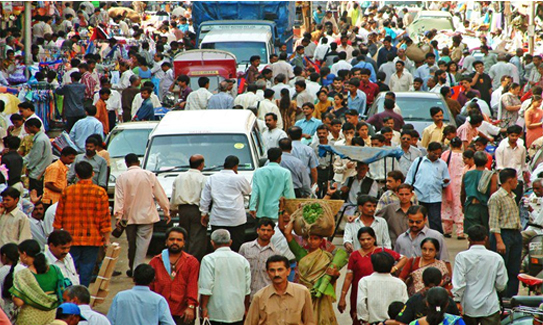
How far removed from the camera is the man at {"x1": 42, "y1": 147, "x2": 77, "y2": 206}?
12.1 m

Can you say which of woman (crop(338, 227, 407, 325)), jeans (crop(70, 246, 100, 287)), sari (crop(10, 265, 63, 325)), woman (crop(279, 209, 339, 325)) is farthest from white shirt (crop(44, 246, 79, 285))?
woman (crop(338, 227, 407, 325))

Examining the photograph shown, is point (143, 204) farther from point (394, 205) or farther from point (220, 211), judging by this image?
point (394, 205)

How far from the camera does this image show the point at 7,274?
26.6ft

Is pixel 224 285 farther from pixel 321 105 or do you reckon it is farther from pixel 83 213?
pixel 321 105

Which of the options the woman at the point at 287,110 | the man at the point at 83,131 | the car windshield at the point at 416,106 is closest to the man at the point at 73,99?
the man at the point at 83,131

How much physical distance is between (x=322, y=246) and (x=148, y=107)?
9.75 meters

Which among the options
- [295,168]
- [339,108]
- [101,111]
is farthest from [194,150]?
[101,111]

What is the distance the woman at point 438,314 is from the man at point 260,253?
2.18m

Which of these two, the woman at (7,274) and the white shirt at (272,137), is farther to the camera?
the white shirt at (272,137)

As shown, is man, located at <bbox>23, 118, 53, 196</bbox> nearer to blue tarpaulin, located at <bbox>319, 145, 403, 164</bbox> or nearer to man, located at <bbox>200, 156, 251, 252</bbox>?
man, located at <bbox>200, 156, 251, 252</bbox>

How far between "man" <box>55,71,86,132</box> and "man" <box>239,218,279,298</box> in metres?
11.0

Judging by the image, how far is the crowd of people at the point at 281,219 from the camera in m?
8.04

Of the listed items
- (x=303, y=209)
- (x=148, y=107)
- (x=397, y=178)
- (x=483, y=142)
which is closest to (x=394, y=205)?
(x=397, y=178)

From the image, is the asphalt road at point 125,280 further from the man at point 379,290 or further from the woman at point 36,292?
the woman at point 36,292
